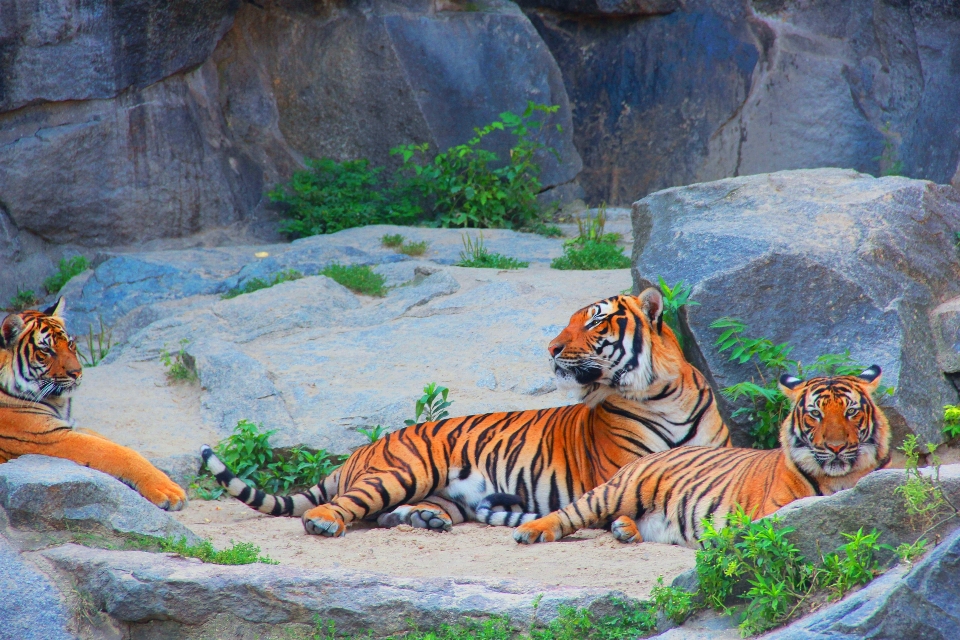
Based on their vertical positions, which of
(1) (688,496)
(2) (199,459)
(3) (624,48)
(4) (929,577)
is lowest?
(2) (199,459)

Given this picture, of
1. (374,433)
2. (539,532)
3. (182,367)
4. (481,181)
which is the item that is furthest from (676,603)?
(481,181)

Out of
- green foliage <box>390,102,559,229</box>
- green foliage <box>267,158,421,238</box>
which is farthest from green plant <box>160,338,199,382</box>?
green foliage <box>390,102,559,229</box>

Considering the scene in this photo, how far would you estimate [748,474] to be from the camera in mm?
4371

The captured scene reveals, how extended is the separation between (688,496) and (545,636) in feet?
5.02

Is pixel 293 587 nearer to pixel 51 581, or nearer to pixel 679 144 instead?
pixel 51 581

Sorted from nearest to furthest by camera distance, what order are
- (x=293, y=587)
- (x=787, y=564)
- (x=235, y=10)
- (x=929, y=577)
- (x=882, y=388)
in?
(x=929, y=577)
(x=787, y=564)
(x=293, y=587)
(x=882, y=388)
(x=235, y=10)

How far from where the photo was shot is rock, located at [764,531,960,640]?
94.5 inches

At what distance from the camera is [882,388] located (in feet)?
18.0

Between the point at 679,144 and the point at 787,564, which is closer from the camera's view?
the point at 787,564

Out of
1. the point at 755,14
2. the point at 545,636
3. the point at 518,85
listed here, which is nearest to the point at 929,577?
the point at 545,636

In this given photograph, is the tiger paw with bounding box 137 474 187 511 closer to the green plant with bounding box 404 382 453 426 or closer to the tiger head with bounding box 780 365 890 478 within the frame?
the green plant with bounding box 404 382 453 426

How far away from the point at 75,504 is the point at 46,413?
148cm

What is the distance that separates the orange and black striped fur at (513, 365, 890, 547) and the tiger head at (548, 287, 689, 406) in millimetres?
538

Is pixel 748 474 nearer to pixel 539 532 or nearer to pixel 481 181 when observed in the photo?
pixel 539 532
